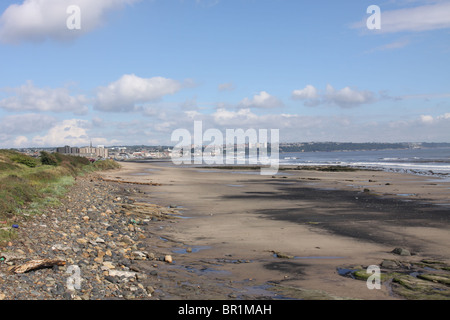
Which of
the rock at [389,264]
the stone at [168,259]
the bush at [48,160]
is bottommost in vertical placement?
the rock at [389,264]

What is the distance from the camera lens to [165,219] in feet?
56.0

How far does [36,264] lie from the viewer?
7395 millimetres

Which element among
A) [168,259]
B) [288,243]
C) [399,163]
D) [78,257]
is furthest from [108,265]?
[399,163]

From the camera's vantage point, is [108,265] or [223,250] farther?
[223,250]

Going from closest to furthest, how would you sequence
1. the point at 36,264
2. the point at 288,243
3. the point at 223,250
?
the point at 36,264 < the point at 223,250 < the point at 288,243

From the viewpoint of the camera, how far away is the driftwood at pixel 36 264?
23.3 feet

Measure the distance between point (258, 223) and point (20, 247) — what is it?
987 centimetres

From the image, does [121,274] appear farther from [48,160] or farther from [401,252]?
[48,160]

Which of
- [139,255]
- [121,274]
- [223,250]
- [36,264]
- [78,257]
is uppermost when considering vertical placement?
[36,264]

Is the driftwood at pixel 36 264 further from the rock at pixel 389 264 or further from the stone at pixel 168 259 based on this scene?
the rock at pixel 389 264

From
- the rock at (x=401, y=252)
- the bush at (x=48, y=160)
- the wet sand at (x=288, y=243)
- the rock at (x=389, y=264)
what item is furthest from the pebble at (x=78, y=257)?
the bush at (x=48, y=160)

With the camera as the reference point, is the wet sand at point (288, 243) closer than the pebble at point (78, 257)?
No

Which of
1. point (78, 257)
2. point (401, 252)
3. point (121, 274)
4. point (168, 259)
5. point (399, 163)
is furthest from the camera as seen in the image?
point (399, 163)

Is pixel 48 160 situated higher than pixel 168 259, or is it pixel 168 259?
pixel 48 160
